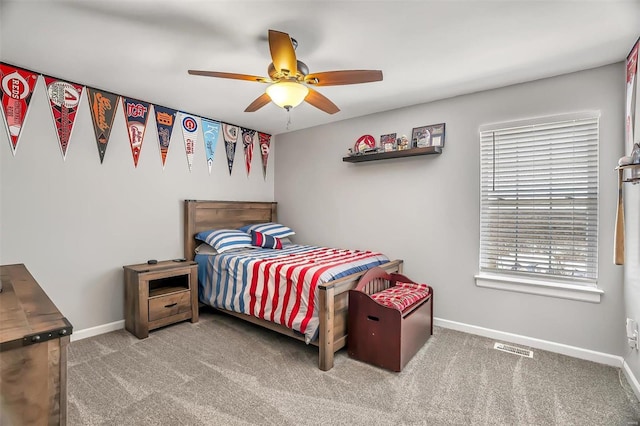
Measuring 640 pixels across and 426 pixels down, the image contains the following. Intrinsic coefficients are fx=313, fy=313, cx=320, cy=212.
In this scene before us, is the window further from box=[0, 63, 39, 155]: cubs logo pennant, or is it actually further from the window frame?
box=[0, 63, 39, 155]: cubs logo pennant

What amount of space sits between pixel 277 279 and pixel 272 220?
2020mm

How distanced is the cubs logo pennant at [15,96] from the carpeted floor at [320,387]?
186 cm

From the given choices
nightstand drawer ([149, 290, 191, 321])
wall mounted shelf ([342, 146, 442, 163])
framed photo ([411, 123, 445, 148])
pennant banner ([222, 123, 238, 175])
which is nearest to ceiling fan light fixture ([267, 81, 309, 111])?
wall mounted shelf ([342, 146, 442, 163])

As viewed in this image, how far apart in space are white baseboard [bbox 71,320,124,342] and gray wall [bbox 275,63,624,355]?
2306 mm

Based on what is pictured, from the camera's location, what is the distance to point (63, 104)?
8.96ft

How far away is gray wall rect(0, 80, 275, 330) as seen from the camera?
8.34 feet

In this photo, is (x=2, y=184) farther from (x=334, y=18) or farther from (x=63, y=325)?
(x=334, y=18)

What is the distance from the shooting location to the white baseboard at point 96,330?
9.25 ft

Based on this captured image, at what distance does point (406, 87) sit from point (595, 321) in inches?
97.8

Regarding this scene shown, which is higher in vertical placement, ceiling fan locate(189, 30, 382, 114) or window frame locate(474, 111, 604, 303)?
ceiling fan locate(189, 30, 382, 114)

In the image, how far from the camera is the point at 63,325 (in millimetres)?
1083

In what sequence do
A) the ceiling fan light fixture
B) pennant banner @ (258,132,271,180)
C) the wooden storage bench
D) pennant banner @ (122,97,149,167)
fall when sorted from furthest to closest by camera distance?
pennant banner @ (258,132,271,180) → pennant banner @ (122,97,149,167) → the wooden storage bench → the ceiling fan light fixture

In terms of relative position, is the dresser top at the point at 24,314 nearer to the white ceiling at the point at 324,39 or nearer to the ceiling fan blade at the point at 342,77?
the white ceiling at the point at 324,39

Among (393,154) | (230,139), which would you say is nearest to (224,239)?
(230,139)
